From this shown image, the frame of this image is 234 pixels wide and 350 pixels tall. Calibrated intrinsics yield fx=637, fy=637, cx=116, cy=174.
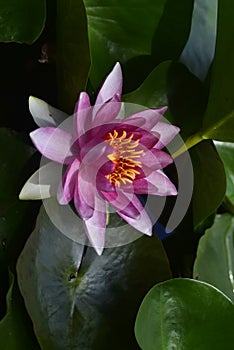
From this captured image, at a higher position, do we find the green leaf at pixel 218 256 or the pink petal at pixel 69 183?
the pink petal at pixel 69 183

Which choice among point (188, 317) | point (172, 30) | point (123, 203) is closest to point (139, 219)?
point (123, 203)

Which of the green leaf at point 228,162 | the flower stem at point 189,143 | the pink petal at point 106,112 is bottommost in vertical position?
the green leaf at point 228,162

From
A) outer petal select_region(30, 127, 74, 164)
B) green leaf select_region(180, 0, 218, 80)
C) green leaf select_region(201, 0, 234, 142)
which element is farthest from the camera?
green leaf select_region(180, 0, 218, 80)

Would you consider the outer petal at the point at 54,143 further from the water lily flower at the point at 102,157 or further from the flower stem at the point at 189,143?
the flower stem at the point at 189,143

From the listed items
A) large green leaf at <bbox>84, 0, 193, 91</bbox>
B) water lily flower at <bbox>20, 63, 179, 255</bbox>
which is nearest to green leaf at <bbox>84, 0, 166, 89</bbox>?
large green leaf at <bbox>84, 0, 193, 91</bbox>

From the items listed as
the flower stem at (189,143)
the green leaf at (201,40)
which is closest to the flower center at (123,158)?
the flower stem at (189,143)

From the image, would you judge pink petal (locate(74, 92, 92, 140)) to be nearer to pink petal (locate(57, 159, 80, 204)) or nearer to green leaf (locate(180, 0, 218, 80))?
pink petal (locate(57, 159, 80, 204))

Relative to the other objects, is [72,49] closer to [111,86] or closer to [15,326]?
[111,86]
